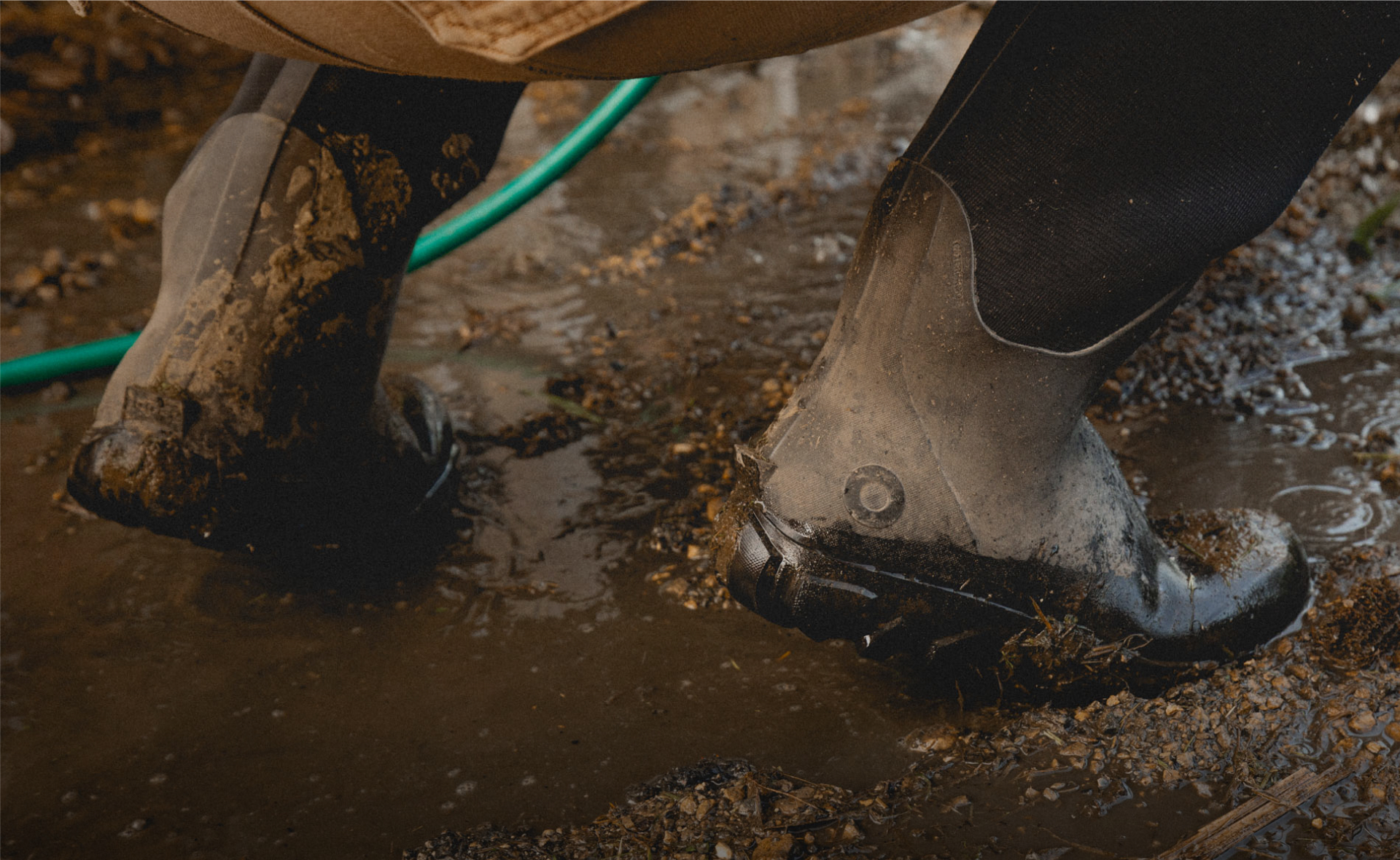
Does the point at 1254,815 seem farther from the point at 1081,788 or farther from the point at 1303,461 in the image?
the point at 1303,461

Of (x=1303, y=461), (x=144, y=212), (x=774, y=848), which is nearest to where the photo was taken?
(x=774, y=848)

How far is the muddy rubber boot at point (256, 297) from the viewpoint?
129 cm

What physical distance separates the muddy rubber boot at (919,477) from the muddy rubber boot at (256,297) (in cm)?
64

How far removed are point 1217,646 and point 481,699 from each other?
3.37 ft

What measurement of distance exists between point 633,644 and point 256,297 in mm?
732

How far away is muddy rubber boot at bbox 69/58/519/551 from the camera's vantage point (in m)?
1.29

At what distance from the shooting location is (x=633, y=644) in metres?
1.41

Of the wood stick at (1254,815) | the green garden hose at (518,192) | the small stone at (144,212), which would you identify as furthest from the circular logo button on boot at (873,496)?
the small stone at (144,212)

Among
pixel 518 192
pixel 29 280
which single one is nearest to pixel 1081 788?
pixel 518 192

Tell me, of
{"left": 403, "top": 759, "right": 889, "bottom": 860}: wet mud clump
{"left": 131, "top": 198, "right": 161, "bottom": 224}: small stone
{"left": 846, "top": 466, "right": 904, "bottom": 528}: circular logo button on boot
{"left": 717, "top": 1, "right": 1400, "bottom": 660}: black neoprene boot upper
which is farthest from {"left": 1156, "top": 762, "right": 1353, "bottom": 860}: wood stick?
{"left": 131, "top": 198, "right": 161, "bottom": 224}: small stone

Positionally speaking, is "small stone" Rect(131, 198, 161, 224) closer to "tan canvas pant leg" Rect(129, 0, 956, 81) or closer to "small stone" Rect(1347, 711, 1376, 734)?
"tan canvas pant leg" Rect(129, 0, 956, 81)

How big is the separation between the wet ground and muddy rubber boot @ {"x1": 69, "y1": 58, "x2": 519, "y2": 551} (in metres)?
0.28

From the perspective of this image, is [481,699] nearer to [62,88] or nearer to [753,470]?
[753,470]

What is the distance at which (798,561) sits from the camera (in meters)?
1.12
